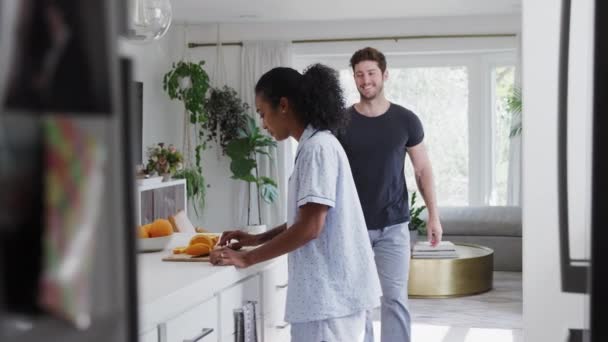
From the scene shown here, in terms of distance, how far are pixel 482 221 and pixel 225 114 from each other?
9.43 feet

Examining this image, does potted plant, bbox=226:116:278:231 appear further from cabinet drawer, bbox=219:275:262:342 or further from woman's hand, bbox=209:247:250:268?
woman's hand, bbox=209:247:250:268

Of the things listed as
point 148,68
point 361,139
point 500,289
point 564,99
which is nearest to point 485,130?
point 500,289

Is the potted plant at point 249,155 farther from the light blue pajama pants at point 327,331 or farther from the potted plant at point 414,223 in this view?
the light blue pajama pants at point 327,331

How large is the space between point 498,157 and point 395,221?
5231mm

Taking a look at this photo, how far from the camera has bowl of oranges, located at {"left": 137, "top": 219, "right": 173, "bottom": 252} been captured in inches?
92.1

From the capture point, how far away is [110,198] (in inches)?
14.8

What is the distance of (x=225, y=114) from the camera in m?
8.20

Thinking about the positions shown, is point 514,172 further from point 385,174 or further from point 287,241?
point 287,241

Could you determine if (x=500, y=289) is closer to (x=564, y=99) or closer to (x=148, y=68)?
(x=148, y=68)

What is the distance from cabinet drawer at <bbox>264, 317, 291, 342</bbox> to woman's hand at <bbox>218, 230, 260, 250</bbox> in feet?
0.73

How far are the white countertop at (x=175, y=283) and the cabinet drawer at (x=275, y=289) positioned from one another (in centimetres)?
5

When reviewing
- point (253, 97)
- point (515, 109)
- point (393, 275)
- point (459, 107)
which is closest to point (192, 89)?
point (253, 97)

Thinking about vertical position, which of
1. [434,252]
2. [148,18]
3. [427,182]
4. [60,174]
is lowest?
[434,252]

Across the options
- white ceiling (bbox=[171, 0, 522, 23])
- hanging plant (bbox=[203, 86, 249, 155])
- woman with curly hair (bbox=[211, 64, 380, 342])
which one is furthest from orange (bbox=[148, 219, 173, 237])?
hanging plant (bbox=[203, 86, 249, 155])
